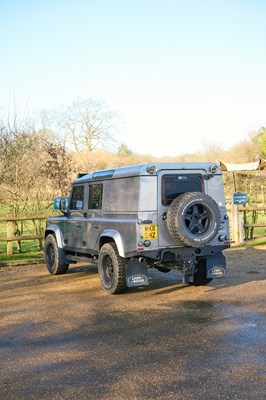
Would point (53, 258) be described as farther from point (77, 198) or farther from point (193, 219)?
point (193, 219)

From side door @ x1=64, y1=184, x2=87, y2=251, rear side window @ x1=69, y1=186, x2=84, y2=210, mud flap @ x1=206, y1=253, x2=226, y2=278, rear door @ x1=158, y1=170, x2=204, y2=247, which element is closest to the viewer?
rear door @ x1=158, y1=170, x2=204, y2=247

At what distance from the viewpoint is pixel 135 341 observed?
615cm

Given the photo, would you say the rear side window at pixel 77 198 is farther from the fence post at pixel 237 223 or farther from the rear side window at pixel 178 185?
the fence post at pixel 237 223

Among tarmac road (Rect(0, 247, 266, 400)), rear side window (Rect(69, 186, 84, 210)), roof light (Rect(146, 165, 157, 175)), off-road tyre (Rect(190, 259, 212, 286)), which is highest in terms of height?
roof light (Rect(146, 165, 157, 175))

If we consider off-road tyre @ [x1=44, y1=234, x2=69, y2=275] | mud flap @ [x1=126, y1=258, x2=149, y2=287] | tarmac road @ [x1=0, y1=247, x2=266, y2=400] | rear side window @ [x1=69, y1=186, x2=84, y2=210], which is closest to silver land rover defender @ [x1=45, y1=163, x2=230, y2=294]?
mud flap @ [x1=126, y1=258, x2=149, y2=287]

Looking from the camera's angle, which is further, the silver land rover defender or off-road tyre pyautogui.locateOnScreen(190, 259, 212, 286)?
off-road tyre pyautogui.locateOnScreen(190, 259, 212, 286)

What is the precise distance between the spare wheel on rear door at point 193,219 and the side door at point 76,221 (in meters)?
2.61

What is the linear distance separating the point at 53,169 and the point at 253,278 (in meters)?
9.93

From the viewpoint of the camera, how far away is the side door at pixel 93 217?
9.84 metres

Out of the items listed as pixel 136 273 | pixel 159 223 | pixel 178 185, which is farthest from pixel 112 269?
pixel 178 185

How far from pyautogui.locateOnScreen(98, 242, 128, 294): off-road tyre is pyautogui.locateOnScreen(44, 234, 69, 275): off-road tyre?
7.61ft

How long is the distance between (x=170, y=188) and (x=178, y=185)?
181 millimetres

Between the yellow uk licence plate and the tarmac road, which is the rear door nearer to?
the yellow uk licence plate

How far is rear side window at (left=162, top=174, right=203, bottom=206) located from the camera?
8.70m
